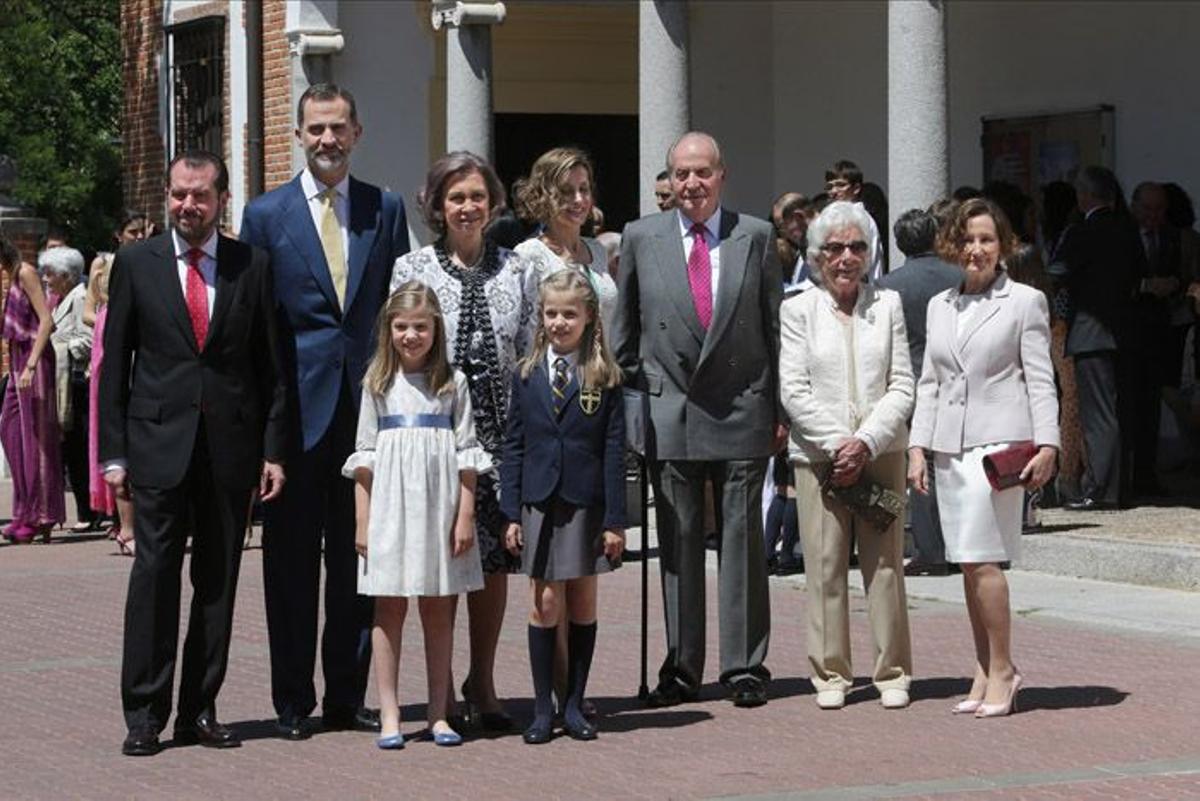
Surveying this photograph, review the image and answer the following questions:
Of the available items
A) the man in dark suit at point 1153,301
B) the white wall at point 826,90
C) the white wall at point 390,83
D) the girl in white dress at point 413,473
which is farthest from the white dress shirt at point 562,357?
the white wall at point 390,83

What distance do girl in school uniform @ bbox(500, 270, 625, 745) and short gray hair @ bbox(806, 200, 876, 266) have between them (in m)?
0.96

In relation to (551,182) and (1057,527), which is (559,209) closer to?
(551,182)

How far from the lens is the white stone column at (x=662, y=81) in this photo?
15.8 m

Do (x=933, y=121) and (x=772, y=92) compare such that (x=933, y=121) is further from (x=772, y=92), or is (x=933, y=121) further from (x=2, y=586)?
(x=772, y=92)

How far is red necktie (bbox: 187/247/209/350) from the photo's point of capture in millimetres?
8609

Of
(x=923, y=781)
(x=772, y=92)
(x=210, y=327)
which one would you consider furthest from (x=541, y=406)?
(x=772, y=92)

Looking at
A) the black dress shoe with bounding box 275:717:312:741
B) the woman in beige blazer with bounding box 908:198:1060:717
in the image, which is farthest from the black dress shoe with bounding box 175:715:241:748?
the woman in beige blazer with bounding box 908:198:1060:717

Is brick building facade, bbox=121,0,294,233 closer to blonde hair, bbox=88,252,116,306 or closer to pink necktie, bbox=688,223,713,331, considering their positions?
blonde hair, bbox=88,252,116,306

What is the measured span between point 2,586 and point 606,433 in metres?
6.07

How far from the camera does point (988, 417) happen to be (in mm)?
9086

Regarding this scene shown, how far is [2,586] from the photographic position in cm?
1390

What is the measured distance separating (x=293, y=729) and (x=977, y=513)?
2465 millimetres

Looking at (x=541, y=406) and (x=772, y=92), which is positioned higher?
(x=772, y=92)

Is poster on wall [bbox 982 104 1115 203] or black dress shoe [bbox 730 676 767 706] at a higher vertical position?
poster on wall [bbox 982 104 1115 203]
